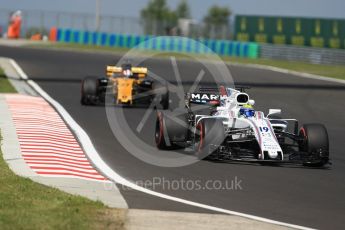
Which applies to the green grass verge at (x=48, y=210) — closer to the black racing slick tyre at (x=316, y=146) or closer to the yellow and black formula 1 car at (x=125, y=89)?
the black racing slick tyre at (x=316, y=146)

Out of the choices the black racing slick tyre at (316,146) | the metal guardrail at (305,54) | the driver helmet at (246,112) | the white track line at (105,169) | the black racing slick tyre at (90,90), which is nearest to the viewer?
the white track line at (105,169)

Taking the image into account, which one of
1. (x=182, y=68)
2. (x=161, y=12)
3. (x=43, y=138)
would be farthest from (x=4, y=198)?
(x=161, y=12)

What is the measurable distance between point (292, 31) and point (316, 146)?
4855 centimetres

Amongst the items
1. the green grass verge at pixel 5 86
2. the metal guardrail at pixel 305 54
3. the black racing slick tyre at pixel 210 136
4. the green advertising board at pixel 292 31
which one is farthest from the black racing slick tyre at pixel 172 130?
the green advertising board at pixel 292 31

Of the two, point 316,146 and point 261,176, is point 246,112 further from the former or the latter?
point 261,176

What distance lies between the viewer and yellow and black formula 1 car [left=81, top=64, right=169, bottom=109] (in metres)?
21.3

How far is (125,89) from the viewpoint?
69.8 ft

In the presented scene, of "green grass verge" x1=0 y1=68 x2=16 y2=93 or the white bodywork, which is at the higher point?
the white bodywork

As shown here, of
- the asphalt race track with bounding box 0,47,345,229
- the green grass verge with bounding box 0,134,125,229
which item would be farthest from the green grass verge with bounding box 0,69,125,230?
the asphalt race track with bounding box 0,47,345,229

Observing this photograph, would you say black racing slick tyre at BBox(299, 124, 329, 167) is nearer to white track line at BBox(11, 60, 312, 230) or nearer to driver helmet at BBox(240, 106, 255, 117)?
driver helmet at BBox(240, 106, 255, 117)

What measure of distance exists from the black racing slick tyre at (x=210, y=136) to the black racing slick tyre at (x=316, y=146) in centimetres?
132

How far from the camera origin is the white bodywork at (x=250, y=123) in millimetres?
12828

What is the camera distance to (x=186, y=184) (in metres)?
11.4

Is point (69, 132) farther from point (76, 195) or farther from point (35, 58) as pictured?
point (35, 58)
